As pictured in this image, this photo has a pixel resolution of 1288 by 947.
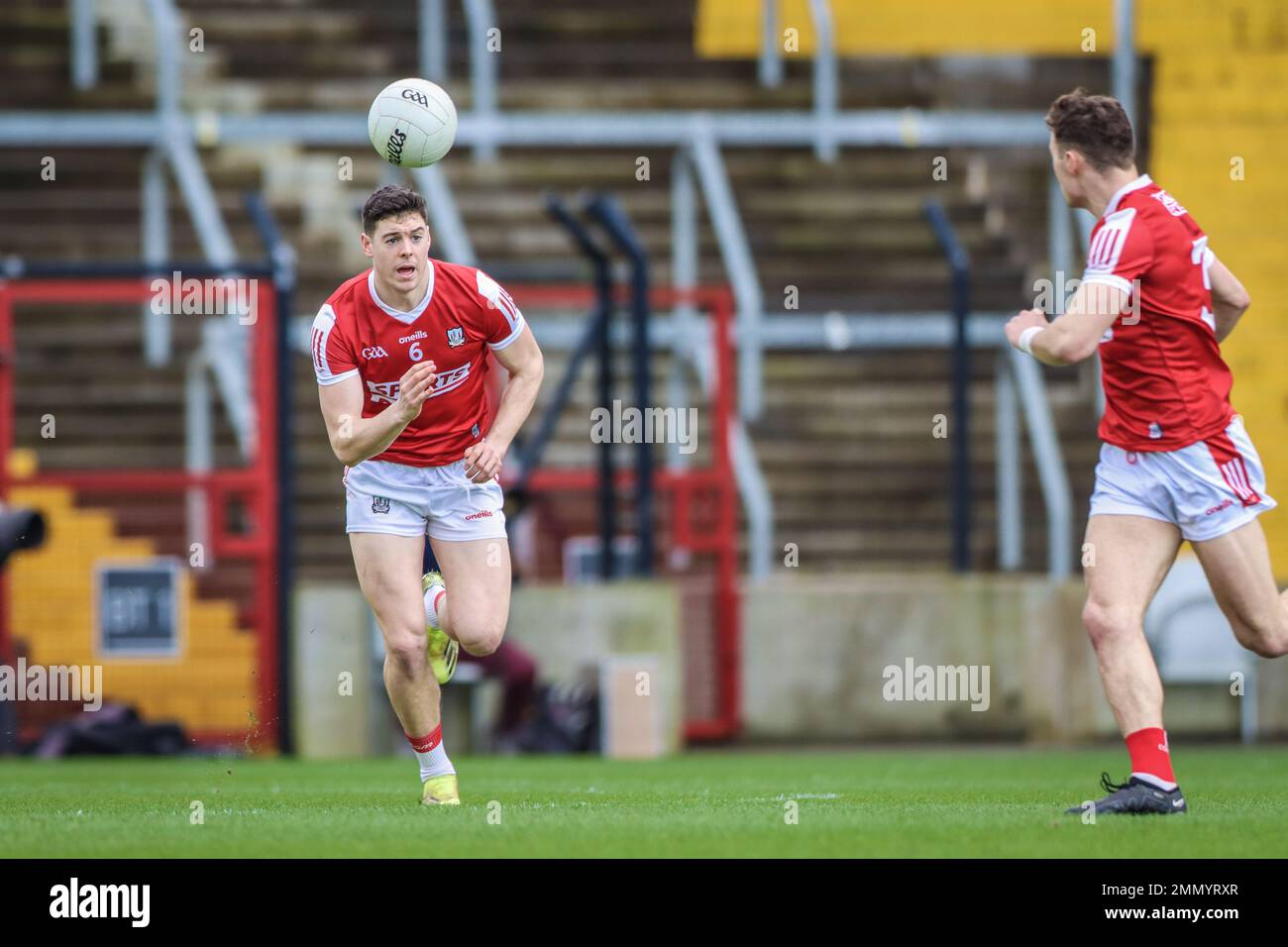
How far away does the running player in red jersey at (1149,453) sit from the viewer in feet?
23.2

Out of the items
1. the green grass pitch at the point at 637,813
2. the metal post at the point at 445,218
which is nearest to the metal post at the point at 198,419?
the metal post at the point at 445,218

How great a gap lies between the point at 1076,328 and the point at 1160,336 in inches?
20.5

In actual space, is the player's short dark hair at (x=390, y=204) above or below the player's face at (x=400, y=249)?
above

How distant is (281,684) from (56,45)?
7045mm

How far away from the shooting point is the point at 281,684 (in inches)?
532

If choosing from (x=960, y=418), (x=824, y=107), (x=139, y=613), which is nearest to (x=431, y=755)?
(x=139, y=613)

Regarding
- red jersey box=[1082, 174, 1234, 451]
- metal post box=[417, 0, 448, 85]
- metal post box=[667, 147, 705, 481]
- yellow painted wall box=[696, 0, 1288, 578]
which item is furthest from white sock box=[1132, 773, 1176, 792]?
metal post box=[417, 0, 448, 85]

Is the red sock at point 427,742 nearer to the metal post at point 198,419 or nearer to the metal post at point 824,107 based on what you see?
the metal post at point 198,419

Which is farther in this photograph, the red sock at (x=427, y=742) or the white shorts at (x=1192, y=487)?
the red sock at (x=427, y=742)

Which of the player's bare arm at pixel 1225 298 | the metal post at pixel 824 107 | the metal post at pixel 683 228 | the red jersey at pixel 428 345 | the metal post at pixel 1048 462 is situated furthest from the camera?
the metal post at pixel 824 107

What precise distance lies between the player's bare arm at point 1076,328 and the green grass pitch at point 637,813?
4.89 feet
